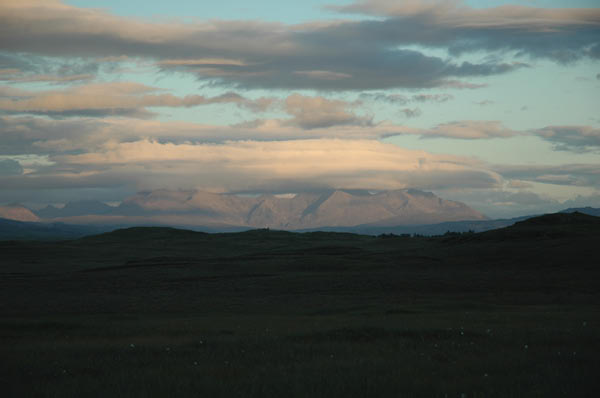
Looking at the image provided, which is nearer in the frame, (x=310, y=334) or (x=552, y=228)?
(x=310, y=334)

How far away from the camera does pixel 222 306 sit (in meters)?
45.0

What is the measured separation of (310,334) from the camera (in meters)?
25.3

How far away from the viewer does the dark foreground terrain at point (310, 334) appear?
628 inches

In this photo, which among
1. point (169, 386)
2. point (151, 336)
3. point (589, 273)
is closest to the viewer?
point (169, 386)

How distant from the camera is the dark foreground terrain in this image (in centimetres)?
1596

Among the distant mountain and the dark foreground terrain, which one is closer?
the dark foreground terrain

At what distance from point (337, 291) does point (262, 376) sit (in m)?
38.7

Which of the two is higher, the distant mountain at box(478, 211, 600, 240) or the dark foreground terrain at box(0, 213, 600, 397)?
the distant mountain at box(478, 211, 600, 240)

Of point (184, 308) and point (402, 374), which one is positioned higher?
point (402, 374)

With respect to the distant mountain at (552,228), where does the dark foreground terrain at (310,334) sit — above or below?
below

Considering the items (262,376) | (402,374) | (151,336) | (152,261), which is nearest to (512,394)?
(402,374)

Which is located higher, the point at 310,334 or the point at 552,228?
the point at 552,228

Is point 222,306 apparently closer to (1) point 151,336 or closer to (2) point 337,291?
(2) point 337,291

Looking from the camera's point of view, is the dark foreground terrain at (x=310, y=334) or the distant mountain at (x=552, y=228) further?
the distant mountain at (x=552, y=228)
